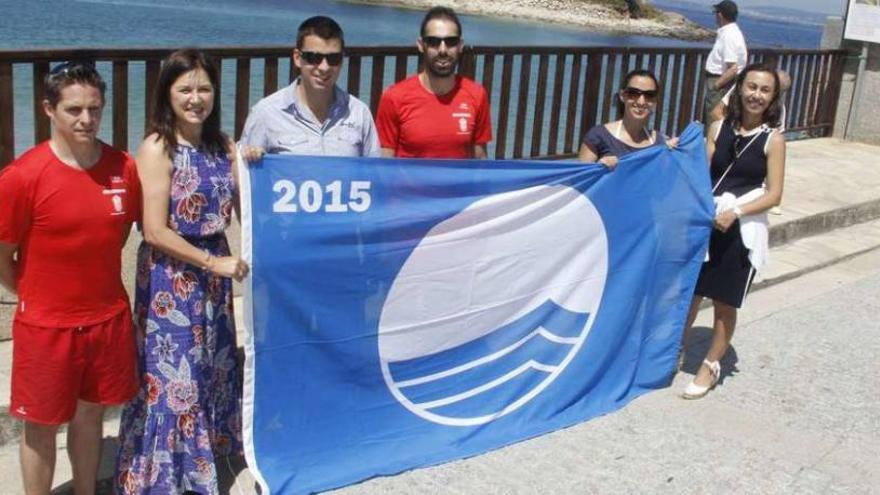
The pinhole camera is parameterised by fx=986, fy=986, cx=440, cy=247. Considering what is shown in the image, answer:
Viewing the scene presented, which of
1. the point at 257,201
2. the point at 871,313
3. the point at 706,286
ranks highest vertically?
the point at 257,201

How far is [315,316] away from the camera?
12.4 ft

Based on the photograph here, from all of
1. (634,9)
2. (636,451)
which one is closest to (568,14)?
(634,9)

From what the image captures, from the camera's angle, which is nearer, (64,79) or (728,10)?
(64,79)

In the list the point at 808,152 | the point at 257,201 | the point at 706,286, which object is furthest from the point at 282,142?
the point at 808,152

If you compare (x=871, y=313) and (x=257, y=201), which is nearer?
(x=257, y=201)

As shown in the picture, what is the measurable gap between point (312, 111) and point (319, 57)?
0.76 ft

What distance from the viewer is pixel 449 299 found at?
4227 mm

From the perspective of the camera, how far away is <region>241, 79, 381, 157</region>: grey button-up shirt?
12.5 feet

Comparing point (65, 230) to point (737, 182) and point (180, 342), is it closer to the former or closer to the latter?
point (180, 342)

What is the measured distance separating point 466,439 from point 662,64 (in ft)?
21.9

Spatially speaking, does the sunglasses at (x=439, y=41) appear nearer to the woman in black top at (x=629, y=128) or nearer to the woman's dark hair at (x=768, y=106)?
the woman in black top at (x=629, y=128)

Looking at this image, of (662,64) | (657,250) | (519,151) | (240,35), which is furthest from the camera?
(240,35)

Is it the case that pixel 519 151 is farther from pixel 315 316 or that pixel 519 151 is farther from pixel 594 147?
pixel 315 316

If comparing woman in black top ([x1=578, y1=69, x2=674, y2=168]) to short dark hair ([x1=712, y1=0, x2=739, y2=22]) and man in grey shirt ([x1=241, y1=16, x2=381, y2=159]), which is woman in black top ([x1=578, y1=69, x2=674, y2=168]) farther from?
short dark hair ([x1=712, y1=0, x2=739, y2=22])
